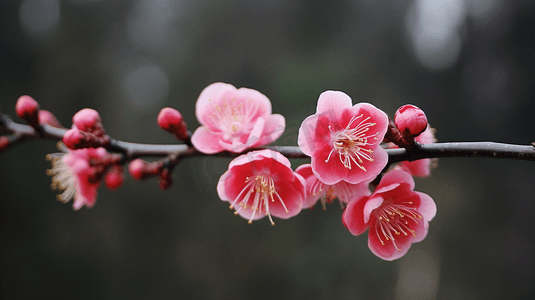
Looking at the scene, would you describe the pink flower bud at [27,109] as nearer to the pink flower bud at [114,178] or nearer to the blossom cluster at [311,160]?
the blossom cluster at [311,160]

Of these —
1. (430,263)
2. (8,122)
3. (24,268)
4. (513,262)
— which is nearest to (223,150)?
(8,122)

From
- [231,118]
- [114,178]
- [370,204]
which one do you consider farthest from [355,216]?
[114,178]

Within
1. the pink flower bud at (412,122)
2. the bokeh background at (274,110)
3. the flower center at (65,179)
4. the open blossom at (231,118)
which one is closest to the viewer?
the pink flower bud at (412,122)

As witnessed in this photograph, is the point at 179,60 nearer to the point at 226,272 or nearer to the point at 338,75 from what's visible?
the point at 338,75

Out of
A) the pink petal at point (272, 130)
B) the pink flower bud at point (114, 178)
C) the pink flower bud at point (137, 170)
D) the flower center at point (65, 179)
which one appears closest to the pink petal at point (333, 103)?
the pink petal at point (272, 130)

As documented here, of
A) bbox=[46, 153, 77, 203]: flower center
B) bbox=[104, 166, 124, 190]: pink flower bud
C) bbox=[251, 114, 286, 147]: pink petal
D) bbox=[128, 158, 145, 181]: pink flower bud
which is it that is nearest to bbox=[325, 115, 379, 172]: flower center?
bbox=[251, 114, 286, 147]: pink petal
